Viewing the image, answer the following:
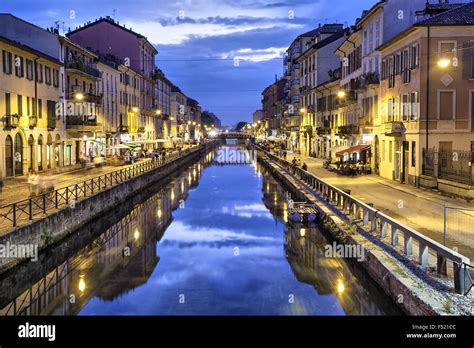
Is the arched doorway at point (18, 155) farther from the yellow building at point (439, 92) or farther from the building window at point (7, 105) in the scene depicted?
the yellow building at point (439, 92)

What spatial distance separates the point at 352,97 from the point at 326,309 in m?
35.7

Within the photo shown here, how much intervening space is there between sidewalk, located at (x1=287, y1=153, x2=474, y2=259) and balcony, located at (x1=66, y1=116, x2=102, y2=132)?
22.9 metres

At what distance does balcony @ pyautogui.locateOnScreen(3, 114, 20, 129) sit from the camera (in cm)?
3566

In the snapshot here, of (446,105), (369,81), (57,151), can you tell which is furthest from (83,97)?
(446,105)

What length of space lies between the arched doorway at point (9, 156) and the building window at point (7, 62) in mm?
4089

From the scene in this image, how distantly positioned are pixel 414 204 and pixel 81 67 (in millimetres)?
35333

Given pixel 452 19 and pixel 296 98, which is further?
pixel 296 98

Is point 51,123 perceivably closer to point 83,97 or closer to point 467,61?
point 83,97

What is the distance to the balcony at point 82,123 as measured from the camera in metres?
49.4

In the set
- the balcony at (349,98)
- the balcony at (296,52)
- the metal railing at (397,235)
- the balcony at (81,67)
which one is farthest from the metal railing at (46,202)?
the balcony at (296,52)

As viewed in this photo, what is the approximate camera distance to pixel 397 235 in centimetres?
1702

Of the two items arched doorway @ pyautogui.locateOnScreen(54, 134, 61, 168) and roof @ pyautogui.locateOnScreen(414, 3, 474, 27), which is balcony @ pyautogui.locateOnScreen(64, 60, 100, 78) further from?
roof @ pyautogui.locateOnScreen(414, 3, 474, 27)

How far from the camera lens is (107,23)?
81.7 m
